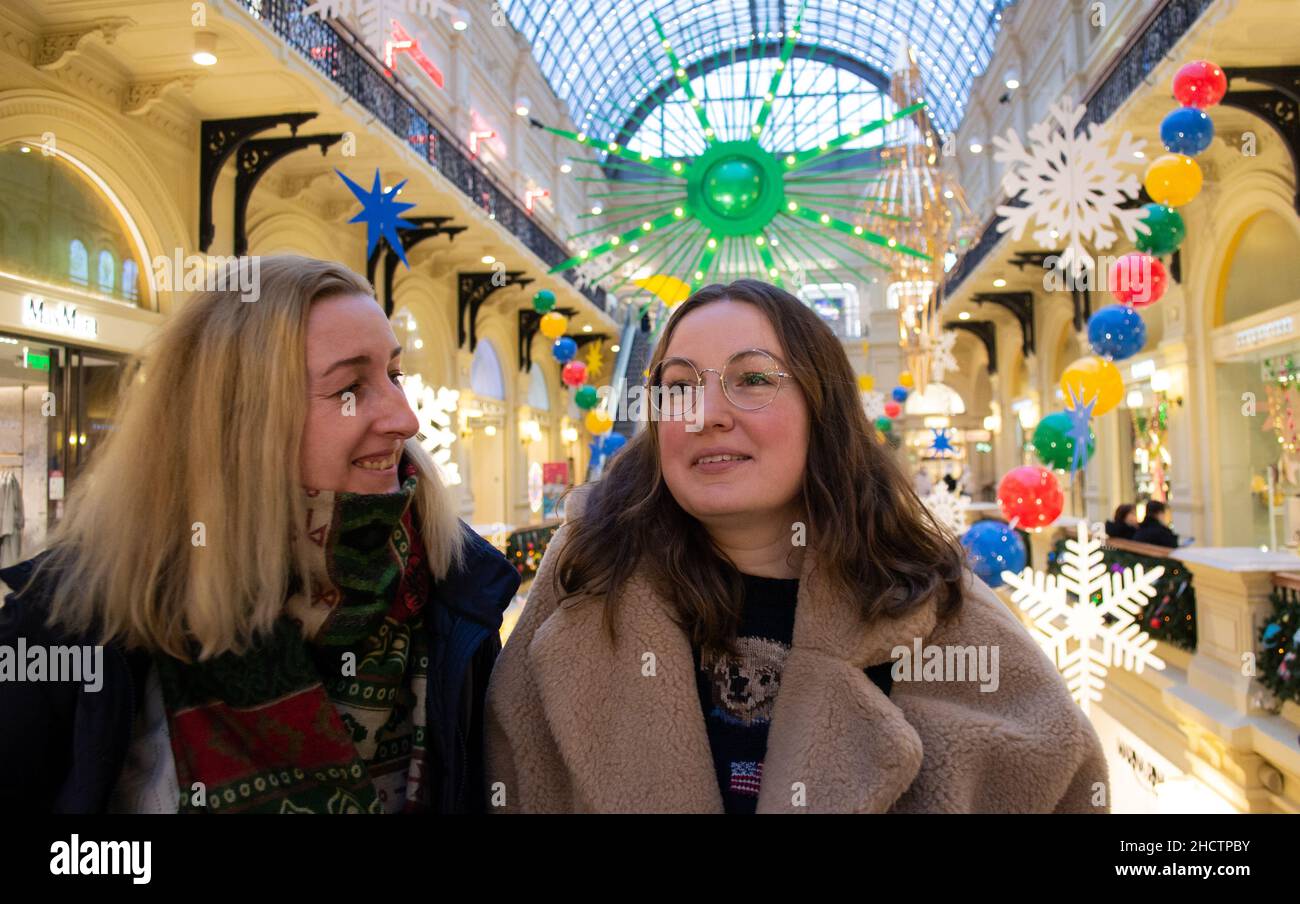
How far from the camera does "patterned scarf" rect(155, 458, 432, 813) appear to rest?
4.55 feet

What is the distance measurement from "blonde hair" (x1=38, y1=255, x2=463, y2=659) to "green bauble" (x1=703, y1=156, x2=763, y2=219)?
4.23 metres

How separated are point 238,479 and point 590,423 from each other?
14.2 meters

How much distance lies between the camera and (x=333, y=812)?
1.41 meters

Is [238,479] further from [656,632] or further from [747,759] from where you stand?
[747,759]

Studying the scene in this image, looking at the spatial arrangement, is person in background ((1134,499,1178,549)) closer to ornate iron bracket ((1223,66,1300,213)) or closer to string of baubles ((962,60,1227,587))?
string of baubles ((962,60,1227,587))

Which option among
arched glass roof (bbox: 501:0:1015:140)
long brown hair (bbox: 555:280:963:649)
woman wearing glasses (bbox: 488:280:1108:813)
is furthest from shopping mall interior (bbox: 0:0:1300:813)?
arched glass roof (bbox: 501:0:1015:140)

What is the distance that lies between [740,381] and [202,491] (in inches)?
34.7

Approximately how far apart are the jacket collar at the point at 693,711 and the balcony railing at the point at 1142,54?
9306mm

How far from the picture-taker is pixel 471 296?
1656 cm

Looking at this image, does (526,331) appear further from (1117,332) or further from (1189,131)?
(1189,131)

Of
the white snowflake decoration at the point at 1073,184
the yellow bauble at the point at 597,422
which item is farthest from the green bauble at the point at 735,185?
the yellow bauble at the point at 597,422

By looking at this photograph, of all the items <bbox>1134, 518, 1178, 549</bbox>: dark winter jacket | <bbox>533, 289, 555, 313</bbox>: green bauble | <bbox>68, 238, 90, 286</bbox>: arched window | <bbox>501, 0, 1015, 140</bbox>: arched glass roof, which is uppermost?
<bbox>501, 0, 1015, 140</bbox>: arched glass roof

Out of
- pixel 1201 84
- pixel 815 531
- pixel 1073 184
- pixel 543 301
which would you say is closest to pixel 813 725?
pixel 815 531
